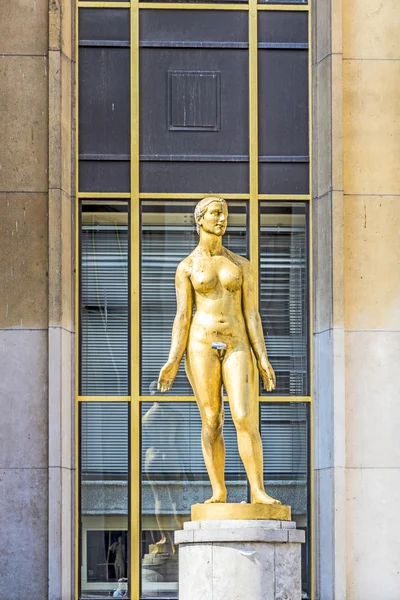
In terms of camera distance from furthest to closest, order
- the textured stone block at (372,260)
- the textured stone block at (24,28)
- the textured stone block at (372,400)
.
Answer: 1. the textured stone block at (24,28)
2. the textured stone block at (372,260)
3. the textured stone block at (372,400)

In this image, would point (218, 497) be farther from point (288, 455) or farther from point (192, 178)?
point (192, 178)

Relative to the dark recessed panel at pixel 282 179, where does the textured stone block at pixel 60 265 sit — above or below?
below

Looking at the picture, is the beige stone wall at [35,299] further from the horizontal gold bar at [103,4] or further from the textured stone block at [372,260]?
the textured stone block at [372,260]

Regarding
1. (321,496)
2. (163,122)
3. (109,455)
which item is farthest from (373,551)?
(163,122)

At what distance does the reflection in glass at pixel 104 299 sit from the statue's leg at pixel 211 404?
4017 millimetres

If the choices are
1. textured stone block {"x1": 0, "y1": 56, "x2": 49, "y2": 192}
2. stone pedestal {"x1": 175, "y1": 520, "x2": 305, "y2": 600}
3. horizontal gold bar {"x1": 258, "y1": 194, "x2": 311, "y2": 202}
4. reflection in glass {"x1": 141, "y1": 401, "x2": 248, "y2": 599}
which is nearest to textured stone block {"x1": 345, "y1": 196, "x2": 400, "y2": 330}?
horizontal gold bar {"x1": 258, "y1": 194, "x2": 311, "y2": 202}

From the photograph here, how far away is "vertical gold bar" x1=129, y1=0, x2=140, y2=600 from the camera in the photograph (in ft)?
59.9

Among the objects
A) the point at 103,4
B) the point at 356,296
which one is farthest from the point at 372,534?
the point at 103,4

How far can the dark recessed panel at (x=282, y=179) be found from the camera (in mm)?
18984

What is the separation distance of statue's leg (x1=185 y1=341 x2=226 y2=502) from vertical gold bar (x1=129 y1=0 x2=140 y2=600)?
3795mm

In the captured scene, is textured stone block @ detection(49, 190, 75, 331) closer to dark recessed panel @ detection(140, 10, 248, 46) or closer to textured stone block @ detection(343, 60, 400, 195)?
dark recessed panel @ detection(140, 10, 248, 46)

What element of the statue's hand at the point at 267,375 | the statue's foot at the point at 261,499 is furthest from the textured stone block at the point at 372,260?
the statue's foot at the point at 261,499

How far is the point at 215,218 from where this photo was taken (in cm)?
1475

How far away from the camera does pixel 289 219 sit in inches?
749
